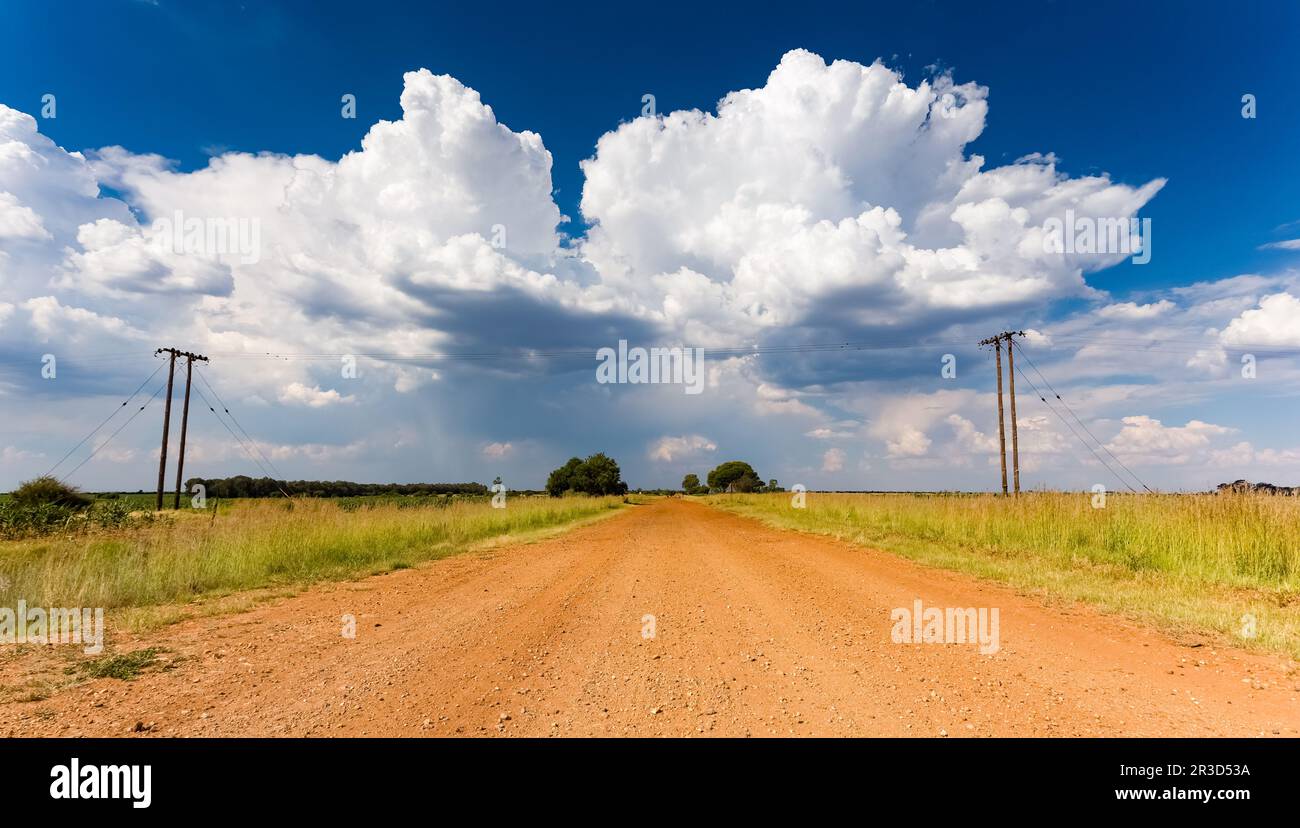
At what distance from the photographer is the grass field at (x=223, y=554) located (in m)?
8.12

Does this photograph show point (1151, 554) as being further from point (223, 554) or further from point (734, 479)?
point (734, 479)

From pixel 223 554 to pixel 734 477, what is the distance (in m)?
118

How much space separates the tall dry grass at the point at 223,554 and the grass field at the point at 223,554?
19mm

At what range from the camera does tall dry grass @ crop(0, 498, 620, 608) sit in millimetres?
8117

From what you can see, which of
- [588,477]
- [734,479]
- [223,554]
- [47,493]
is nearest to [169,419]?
[47,493]

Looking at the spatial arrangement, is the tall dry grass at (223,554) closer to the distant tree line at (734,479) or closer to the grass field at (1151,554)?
the grass field at (1151,554)

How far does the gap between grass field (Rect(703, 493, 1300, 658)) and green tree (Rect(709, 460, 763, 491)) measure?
103522 mm

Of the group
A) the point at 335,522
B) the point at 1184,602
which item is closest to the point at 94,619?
the point at 335,522

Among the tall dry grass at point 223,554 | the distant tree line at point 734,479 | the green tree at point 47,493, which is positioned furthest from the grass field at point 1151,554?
the distant tree line at point 734,479

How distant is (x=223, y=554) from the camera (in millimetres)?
10867
